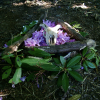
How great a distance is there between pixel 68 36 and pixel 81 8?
2667 mm

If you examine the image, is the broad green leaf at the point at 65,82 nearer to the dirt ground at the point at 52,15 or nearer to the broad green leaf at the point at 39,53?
the dirt ground at the point at 52,15

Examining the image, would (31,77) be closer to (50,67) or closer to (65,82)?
(50,67)

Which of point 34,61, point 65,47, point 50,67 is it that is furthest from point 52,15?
point 50,67

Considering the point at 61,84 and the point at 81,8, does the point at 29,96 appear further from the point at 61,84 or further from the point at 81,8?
the point at 81,8

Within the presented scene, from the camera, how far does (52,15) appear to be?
4215 millimetres

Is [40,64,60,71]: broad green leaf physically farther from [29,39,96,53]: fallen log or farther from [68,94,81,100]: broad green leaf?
[68,94,81,100]: broad green leaf

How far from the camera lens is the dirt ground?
1.81 metres

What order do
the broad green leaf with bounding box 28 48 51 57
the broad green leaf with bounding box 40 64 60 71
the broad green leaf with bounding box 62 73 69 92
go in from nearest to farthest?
the broad green leaf with bounding box 62 73 69 92 → the broad green leaf with bounding box 40 64 60 71 → the broad green leaf with bounding box 28 48 51 57

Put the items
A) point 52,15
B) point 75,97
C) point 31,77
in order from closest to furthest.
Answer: point 75,97
point 31,77
point 52,15

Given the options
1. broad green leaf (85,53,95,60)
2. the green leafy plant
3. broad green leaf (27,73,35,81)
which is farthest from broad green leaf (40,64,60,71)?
broad green leaf (85,53,95,60)

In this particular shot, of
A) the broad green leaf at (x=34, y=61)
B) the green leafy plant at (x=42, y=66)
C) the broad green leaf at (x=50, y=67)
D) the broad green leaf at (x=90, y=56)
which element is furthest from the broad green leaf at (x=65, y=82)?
the broad green leaf at (x=90, y=56)

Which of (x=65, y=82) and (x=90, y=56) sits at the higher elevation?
(x=90, y=56)

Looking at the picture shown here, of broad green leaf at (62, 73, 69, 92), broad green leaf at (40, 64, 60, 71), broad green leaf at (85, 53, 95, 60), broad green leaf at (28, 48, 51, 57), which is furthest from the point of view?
broad green leaf at (85, 53, 95, 60)

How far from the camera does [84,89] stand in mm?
1925
